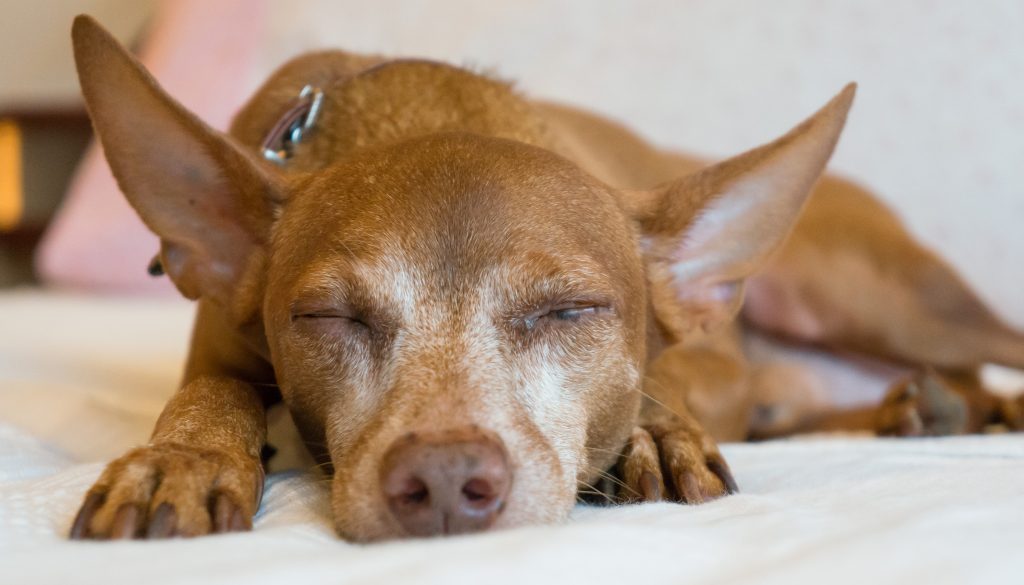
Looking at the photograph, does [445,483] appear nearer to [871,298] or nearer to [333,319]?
[333,319]

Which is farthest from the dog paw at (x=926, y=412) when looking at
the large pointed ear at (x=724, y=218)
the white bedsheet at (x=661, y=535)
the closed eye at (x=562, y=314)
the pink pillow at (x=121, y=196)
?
the pink pillow at (x=121, y=196)

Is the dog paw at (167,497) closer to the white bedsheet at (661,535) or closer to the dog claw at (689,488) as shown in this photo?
the white bedsheet at (661,535)

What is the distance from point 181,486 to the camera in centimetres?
144

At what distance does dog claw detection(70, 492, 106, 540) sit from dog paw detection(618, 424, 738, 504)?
91 cm

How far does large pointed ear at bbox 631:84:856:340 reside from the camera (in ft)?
7.20

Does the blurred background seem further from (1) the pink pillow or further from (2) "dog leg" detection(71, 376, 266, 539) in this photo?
(2) "dog leg" detection(71, 376, 266, 539)

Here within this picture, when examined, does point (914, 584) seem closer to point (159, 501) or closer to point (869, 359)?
point (159, 501)

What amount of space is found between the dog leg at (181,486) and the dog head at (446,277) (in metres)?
0.15

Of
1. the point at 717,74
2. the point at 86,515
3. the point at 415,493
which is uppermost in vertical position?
the point at 717,74

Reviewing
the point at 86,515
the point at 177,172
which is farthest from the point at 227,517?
the point at 177,172

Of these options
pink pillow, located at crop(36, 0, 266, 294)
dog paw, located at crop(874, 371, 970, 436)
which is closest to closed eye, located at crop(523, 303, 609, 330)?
dog paw, located at crop(874, 371, 970, 436)

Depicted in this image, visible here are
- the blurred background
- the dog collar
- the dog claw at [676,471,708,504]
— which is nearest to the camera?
the dog claw at [676,471,708,504]

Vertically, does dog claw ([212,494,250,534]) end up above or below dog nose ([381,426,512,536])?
below

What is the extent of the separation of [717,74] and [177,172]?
294 centimetres
